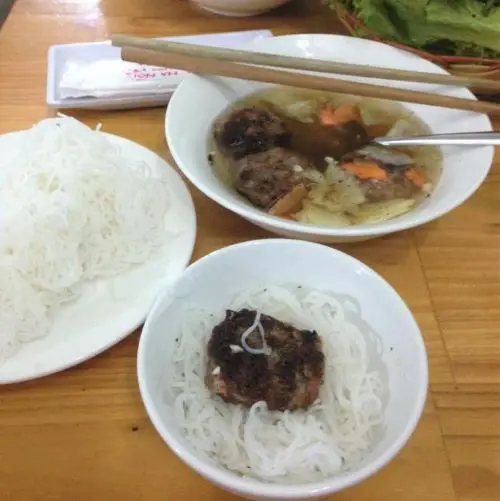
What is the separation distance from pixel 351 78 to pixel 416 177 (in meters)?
0.27

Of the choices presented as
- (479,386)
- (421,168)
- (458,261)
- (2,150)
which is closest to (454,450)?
(479,386)

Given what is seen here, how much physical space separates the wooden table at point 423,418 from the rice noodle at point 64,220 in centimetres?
11

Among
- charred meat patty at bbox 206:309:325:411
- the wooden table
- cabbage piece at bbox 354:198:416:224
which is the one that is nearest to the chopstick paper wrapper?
the wooden table

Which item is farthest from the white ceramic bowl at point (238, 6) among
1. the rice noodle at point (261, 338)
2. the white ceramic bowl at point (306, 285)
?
the rice noodle at point (261, 338)

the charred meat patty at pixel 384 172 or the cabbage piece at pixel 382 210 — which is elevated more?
the charred meat patty at pixel 384 172

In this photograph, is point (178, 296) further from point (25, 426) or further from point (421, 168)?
point (421, 168)

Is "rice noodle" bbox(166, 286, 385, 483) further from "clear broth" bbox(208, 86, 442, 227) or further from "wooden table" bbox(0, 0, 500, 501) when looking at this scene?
"clear broth" bbox(208, 86, 442, 227)

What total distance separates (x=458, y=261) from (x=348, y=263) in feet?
0.91

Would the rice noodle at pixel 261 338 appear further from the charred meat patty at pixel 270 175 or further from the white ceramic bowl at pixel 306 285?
the charred meat patty at pixel 270 175

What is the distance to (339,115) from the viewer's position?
4.47 ft

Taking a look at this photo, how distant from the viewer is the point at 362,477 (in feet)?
Answer: 2.37

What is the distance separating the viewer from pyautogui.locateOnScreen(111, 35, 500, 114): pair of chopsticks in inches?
47.1

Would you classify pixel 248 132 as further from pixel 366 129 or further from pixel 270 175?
pixel 366 129

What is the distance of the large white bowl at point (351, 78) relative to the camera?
3.36 feet
